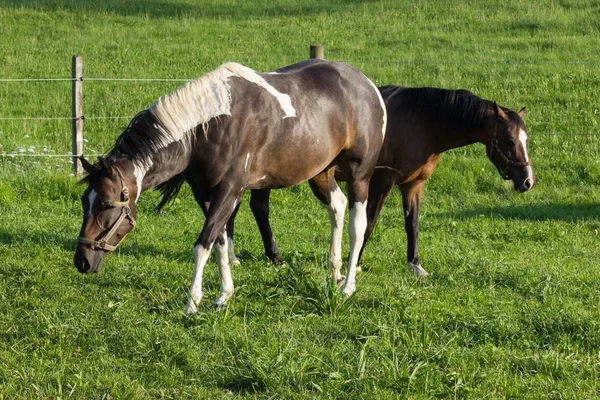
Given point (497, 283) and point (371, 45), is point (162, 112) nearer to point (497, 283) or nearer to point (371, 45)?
point (497, 283)

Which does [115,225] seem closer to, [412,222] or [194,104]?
[194,104]

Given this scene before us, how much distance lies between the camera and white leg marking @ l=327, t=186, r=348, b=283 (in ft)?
23.1

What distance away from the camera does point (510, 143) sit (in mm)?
7699

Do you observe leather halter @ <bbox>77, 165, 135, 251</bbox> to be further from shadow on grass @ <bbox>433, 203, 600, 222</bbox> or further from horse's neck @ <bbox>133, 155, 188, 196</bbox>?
shadow on grass @ <bbox>433, 203, 600, 222</bbox>

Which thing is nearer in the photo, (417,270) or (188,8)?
(417,270)

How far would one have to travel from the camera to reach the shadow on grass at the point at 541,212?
9.98m

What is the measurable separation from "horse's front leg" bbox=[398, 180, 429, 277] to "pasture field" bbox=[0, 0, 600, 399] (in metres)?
0.14

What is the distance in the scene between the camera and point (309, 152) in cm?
641

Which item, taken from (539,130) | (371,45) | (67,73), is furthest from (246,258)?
(371,45)

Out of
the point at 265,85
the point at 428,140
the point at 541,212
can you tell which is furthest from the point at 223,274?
the point at 541,212

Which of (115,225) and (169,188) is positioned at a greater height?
(115,225)

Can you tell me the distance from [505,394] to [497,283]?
2375 mm

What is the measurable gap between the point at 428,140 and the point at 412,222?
818 millimetres

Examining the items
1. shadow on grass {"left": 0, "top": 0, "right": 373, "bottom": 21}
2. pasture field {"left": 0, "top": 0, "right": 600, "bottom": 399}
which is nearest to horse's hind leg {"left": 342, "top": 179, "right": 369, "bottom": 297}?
pasture field {"left": 0, "top": 0, "right": 600, "bottom": 399}
